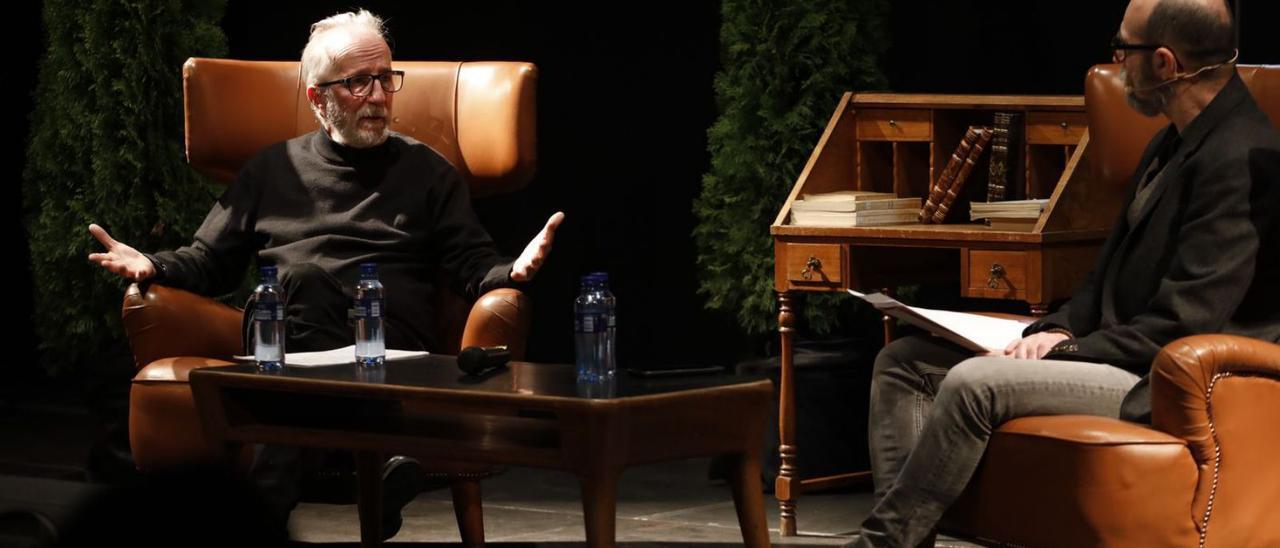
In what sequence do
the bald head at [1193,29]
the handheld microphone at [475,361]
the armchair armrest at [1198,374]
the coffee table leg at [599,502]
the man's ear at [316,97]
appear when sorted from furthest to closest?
the man's ear at [316,97], the bald head at [1193,29], the handheld microphone at [475,361], the armchair armrest at [1198,374], the coffee table leg at [599,502]

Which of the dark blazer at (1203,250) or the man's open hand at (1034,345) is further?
the man's open hand at (1034,345)

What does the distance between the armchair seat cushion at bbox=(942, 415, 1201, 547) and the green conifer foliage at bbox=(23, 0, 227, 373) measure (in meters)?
3.49

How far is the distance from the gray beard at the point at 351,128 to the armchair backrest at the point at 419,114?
0.84ft

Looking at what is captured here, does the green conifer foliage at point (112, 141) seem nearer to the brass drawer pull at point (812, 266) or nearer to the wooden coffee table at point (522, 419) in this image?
the brass drawer pull at point (812, 266)

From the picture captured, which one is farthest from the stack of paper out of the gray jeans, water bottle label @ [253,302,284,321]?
water bottle label @ [253,302,284,321]

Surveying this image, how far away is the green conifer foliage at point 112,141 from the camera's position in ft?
20.1

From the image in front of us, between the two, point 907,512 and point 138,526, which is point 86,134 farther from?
point 138,526

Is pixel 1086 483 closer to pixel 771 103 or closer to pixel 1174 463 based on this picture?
pixel 1174 463

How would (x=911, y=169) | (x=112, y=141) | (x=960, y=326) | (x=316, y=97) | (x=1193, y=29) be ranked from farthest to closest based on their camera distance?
1. (x=112, y=141)
2. (x=911, y=169)
3. (x=316, y=97)
4. (x=960, y=326)
5. (x=1193, y=29)

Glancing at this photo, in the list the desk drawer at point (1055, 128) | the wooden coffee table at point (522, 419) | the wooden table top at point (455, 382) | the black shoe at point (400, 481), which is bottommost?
the black shoe at point (400, 481)

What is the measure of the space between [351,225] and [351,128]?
0.84 feet

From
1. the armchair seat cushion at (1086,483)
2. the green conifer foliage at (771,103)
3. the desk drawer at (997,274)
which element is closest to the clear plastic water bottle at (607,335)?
the armchair seat cushion at (1086,483)

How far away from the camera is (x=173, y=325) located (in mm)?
4141

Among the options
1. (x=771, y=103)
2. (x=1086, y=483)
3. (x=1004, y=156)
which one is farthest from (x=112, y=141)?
(x=1086, y=483)
